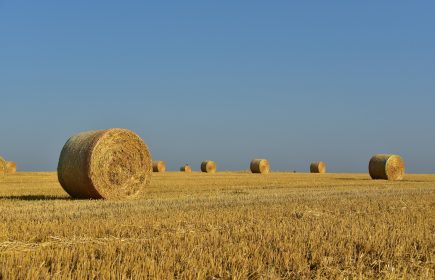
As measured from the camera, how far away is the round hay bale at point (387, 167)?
2589 cm

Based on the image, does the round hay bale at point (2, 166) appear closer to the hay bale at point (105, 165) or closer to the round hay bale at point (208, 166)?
the round hay bale at point (208, 166)

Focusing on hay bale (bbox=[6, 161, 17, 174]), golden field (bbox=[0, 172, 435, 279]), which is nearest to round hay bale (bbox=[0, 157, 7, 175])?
hay bale (bbox=[6, 161, 17, 174])

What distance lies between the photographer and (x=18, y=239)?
591 centimetres

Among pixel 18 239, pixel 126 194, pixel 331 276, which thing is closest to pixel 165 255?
pixel 331 276

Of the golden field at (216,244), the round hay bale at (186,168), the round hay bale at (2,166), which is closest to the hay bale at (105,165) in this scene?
the golden field at (216,244)

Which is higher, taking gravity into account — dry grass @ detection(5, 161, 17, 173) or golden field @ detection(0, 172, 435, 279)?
dry grass @ detection(5, 161, 17, 173)

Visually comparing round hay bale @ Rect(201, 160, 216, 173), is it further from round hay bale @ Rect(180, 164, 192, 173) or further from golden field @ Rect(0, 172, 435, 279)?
golden field @ Rect(0, 172, 435, 279)

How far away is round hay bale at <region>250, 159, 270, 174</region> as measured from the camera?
115 ft

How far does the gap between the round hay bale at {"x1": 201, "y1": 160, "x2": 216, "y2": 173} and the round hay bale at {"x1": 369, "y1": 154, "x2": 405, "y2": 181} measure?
1383 centimetres

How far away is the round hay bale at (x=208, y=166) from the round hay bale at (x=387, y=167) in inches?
544

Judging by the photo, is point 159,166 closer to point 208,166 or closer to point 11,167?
point 208,166

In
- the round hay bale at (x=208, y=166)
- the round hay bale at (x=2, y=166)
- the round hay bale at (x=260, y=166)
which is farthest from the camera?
the round hay bale at (x=208, y=166)

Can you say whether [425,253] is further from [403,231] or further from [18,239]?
[18,239]

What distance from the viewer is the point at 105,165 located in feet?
43.0
